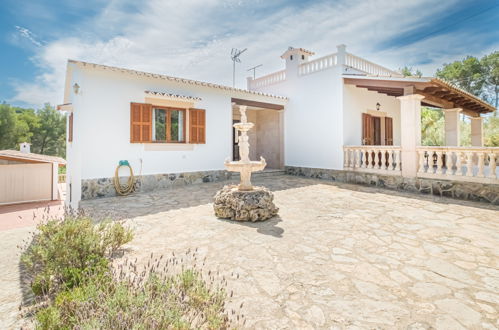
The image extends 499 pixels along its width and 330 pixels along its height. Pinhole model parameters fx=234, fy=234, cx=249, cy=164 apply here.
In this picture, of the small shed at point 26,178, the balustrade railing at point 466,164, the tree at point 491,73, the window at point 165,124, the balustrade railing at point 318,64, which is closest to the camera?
the balustrade railing at point 466,164

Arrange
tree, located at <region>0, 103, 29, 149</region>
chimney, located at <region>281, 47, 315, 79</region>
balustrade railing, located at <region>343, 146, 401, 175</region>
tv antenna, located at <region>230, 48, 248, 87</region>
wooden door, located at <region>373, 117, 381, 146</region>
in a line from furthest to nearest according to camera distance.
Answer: tree, located at <region>0, 103, 29, 149</region>, tv antenna, located at <region>230, 48, 248, 87</region>, wooden door, located at <region>373, 117, 381, 146</region>, chimney, located at <region>281, 47, 315, 79</region>, balustrade railing, located at <region>343, 146, 401, 175</region>

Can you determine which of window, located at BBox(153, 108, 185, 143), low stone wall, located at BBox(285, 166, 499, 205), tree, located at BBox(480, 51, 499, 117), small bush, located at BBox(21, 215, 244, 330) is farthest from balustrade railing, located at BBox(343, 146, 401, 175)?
tree, located at BBox(480, 51, 499, 117)

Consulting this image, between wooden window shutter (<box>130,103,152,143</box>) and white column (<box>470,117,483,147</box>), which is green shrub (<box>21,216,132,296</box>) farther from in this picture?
white column (<box>470,117,483,147</box>)

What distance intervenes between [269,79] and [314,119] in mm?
3789

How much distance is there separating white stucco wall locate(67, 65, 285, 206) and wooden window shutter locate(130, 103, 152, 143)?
0.16 metres

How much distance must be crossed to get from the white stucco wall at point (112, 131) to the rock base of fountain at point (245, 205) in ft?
14.2

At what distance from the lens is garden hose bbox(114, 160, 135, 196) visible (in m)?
7.51

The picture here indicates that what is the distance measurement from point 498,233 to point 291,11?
8.40 m

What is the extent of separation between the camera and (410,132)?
7.76 metres

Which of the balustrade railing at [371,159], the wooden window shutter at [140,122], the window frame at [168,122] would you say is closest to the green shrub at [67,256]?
the wooden window shutter at [140,122]

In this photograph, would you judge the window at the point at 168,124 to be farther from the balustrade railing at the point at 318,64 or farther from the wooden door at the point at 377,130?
the wooden door at the point at 377,130

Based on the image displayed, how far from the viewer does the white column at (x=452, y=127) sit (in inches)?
412

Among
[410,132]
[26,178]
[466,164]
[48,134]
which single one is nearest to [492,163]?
[466,164]

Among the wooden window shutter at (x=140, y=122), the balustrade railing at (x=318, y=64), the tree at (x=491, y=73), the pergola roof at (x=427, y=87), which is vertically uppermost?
the tree at (x=491, y=73)
